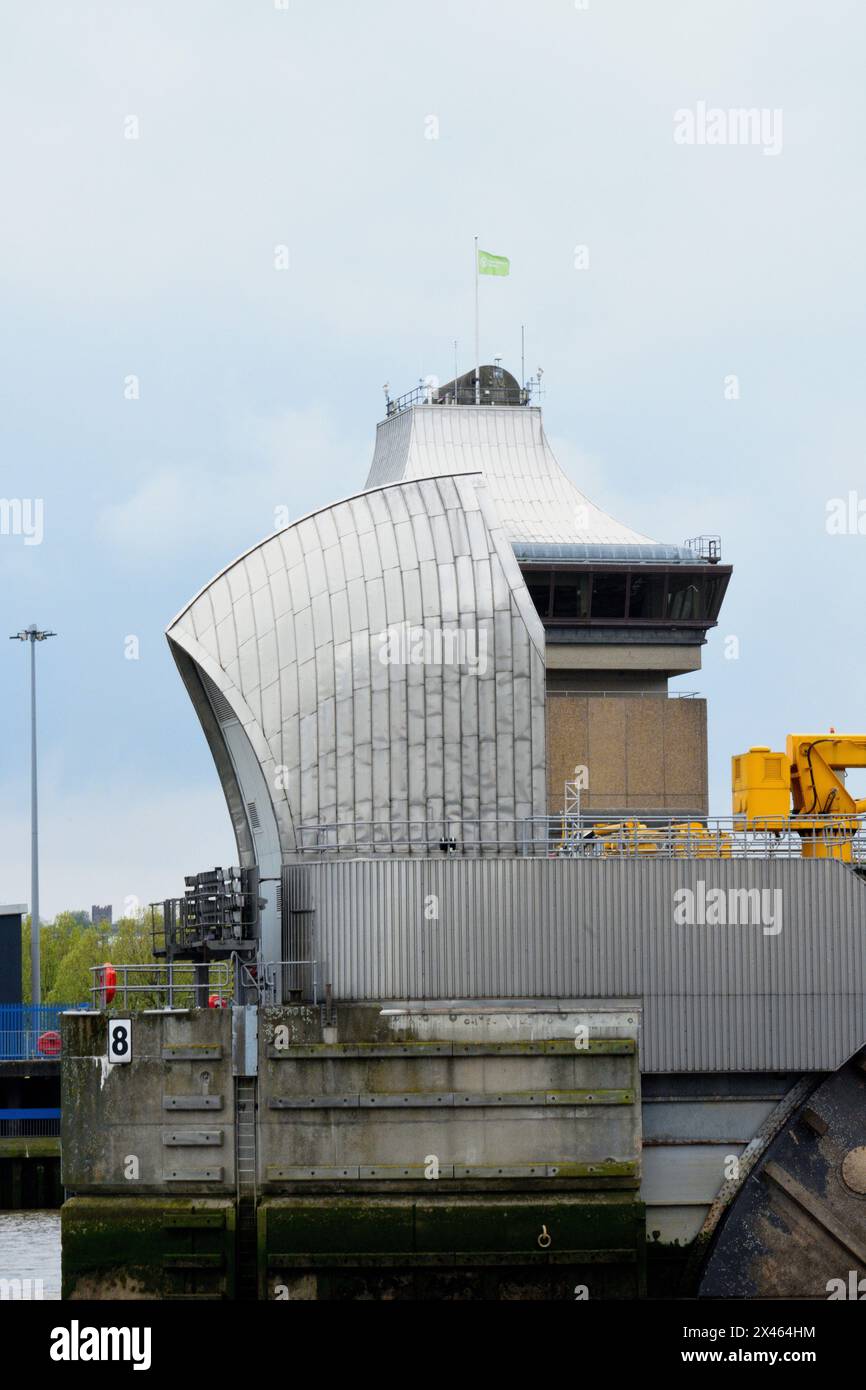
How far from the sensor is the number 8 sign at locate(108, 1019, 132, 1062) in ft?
127

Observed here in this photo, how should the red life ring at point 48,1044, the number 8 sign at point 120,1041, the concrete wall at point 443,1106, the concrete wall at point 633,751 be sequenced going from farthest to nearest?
the red life ring at point 48,1044, the concrete wall at point 633,751, the number 8 sign at point 120,1041, the concrete wall at point 443,1106

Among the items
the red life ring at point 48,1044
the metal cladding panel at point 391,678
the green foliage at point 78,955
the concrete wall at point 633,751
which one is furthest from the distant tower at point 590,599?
the green foliage at point 78,955

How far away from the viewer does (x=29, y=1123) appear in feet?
240

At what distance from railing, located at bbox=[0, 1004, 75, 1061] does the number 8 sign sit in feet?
127

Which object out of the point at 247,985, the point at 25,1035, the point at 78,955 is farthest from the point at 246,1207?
the point at 78,955

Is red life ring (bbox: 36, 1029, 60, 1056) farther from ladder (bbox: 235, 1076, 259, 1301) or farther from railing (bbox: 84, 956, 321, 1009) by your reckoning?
ladder (bbox: 235, 1076, 259, 1301)

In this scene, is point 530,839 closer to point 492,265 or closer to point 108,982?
point 108,982

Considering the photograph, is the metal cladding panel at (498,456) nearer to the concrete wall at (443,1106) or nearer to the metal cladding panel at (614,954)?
the metal cladding panel at (614,954)

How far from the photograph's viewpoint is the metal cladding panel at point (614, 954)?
39.3 metres

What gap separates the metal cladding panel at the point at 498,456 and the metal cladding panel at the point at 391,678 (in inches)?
883

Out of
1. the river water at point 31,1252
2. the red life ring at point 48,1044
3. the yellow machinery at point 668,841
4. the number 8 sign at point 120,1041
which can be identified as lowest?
the river water at point 31,1252

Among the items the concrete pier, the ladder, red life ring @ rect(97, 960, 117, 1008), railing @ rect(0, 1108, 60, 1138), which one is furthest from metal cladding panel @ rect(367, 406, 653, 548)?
the ladder
